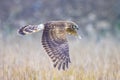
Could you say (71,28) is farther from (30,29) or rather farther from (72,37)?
(30,29)

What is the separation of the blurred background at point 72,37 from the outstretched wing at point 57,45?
4 cm

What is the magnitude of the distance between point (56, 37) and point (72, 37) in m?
0.09

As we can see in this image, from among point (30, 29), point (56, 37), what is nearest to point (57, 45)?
point (56, 37)

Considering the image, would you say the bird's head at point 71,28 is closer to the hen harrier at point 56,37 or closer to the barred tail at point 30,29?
the hen harrier at point 56,37

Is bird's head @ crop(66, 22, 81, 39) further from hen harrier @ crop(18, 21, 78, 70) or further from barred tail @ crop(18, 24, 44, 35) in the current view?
barred tail @ crop(18, 24, 44, 35)

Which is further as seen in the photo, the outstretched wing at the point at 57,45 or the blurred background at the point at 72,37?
the blurred background at the point at 72,37

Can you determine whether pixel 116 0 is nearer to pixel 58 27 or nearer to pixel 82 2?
pixel 82 2

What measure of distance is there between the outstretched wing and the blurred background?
0.04 m

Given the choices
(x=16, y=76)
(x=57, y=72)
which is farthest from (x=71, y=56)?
(x=16, y=76)

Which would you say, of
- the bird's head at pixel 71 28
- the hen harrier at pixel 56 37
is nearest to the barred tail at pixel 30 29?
the hen harrier at pixel 56 37

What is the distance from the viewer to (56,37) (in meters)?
2.01

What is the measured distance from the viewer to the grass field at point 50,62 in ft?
6.69

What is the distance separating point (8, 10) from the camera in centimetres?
218

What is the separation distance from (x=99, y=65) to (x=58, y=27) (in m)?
0.25
